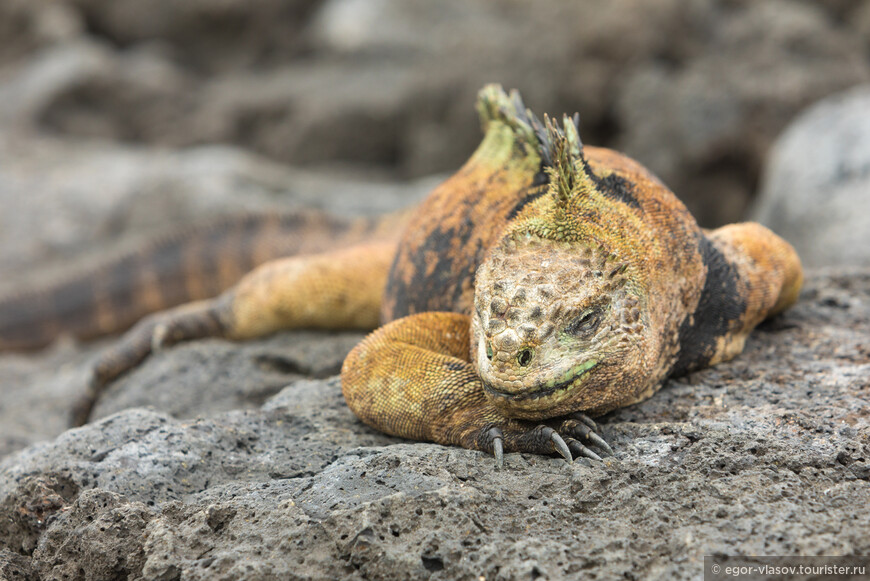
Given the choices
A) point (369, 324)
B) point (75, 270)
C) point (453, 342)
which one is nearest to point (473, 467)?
point (453, 342)

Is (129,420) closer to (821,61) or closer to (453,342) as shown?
(453,342)

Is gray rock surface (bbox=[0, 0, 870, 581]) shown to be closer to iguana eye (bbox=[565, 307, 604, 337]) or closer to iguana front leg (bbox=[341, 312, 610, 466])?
iguana front leg (bbox=[341, 312, 610, 466])

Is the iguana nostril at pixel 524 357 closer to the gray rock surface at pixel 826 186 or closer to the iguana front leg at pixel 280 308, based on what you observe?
the iguana front leg at pixel 280 308

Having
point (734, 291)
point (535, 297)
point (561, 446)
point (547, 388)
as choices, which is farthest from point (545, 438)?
point (734, 291)

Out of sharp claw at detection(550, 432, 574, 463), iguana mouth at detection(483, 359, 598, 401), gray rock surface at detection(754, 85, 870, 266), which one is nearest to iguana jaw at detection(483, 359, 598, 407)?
iguana mouth at detection(483, 359, 598, 401)

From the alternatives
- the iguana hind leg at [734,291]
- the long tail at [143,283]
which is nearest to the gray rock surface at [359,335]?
the iguana hind leg at [734,291]

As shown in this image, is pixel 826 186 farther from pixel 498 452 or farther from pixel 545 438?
pixel 498 452
